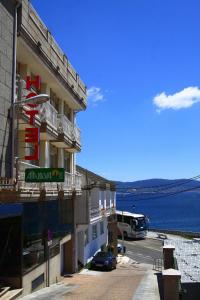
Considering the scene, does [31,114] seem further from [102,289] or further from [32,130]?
[102,289]

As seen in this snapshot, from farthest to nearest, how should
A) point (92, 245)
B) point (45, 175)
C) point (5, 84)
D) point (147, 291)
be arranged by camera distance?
point (92, 245) → point (147, 291) → point (5, 84) → point (45, 175)

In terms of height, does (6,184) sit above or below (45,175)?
below

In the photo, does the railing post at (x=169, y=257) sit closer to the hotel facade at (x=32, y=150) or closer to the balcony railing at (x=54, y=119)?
the hotel facade at (x=32, y=150)

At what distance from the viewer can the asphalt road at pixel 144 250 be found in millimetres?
49812

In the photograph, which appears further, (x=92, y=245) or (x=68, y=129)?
(x=92, y=245)

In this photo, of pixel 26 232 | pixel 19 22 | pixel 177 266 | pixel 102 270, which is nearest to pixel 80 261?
pixel 102 270

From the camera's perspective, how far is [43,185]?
24.4 metres

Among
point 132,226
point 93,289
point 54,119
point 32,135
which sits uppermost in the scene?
point 54,119

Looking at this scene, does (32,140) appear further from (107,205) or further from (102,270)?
(107,205)

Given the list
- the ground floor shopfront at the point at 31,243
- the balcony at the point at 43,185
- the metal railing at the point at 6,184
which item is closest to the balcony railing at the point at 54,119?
the balcony at the point at 43,185

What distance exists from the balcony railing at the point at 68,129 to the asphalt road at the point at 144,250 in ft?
52.1

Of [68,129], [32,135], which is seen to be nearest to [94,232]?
[68,129]

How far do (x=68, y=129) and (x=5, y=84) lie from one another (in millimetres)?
11718

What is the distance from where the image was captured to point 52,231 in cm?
2819
